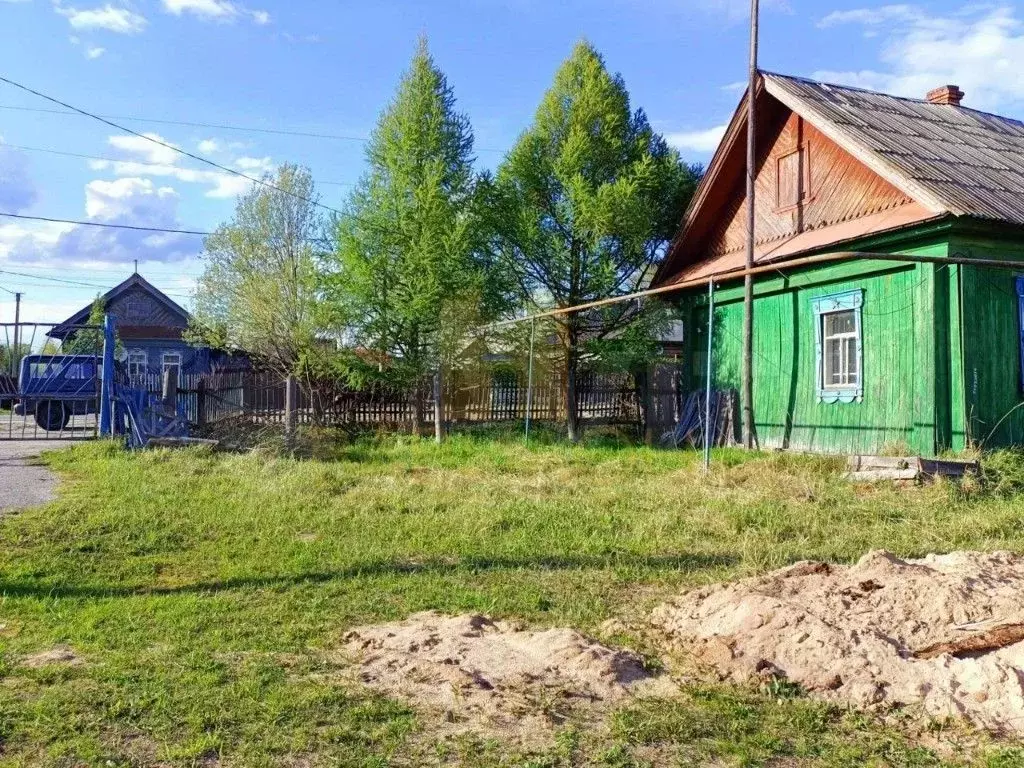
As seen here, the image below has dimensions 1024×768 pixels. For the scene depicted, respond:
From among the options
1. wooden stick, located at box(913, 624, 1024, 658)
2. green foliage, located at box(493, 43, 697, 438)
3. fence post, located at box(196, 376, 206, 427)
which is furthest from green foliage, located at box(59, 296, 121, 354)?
wooden stick, located at box(913, 624, 1024, 658)

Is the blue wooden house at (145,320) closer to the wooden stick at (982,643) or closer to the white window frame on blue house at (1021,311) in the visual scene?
the white window frame on blue house at (1021,311)

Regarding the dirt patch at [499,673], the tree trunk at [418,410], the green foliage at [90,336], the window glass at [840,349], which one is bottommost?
the dirt patch at [499,673]

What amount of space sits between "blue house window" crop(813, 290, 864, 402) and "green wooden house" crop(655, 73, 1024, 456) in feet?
0.08

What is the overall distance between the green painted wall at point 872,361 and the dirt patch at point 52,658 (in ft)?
33.6

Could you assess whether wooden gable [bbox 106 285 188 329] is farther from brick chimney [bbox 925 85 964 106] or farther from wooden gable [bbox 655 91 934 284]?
brick chimney [bbox 925 85 964 106]

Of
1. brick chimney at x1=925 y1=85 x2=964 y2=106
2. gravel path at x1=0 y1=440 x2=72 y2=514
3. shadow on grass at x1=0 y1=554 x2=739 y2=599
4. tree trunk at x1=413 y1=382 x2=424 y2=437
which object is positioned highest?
brick chimney at x1=925 y1=85 x2=964 y2=106

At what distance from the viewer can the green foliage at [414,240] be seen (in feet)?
53.1

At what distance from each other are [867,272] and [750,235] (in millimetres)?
2104

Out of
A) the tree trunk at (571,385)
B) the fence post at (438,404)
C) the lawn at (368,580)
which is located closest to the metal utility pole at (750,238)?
the lawn at (368,580)

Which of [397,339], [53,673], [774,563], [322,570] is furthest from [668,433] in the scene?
[53,673]

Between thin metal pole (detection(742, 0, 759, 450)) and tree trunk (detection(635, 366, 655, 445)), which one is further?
tree trunk (detection(635, 366, 655, 445))

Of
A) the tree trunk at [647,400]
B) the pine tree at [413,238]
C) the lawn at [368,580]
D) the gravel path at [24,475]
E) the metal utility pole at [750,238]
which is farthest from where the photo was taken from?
the tree trunk at [647,400]

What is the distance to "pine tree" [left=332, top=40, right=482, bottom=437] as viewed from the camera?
53.1ft

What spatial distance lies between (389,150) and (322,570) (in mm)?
12080
